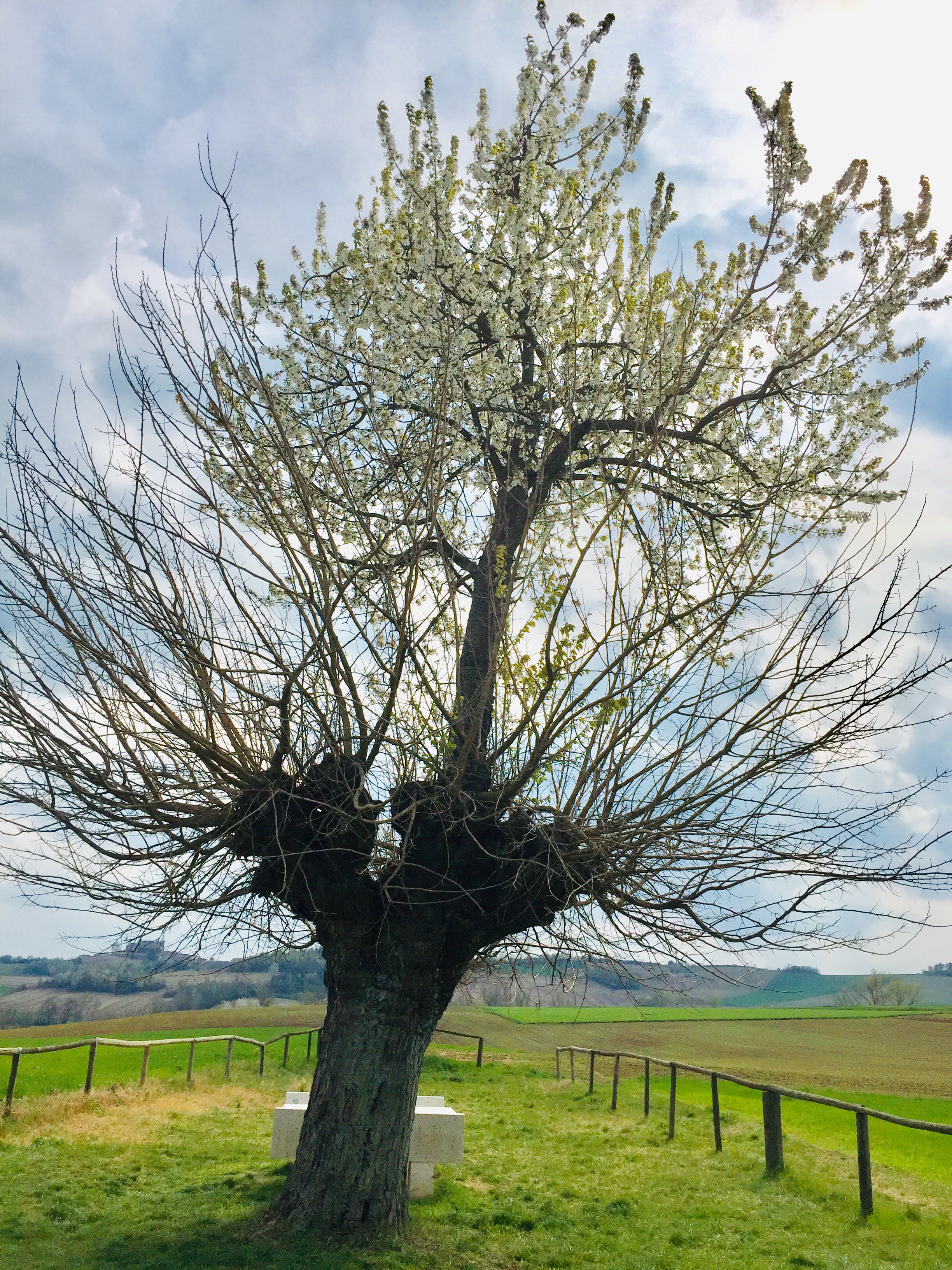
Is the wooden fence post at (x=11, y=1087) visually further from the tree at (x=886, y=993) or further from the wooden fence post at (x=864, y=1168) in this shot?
the tree at (x=886, y=993)

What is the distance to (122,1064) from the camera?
21984mm

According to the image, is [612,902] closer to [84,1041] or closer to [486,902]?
[486,902]

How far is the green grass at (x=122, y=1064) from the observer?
54.8 feet

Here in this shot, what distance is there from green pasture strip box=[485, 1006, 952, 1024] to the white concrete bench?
43.5 metres

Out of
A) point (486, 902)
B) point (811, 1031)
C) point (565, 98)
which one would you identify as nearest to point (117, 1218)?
point (486, 902)

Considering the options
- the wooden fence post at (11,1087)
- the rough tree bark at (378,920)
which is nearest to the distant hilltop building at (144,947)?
the rough tree bark at (378,920)

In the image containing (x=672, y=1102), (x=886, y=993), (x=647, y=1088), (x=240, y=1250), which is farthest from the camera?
(x=886, y=993)

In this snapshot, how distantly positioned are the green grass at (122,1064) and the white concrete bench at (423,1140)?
24.9 feet

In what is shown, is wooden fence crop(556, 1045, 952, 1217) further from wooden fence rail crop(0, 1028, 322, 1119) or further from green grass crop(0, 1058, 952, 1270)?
wooden fence rail crop(0, 1028, 322, 1119)

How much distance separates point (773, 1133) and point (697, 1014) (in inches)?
2388

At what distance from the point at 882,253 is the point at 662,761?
17.8ft

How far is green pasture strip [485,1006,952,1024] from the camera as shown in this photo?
55469mm

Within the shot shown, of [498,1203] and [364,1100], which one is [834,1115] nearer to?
[498,1203]

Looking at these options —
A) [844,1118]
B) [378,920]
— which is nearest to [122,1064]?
[378,920]
